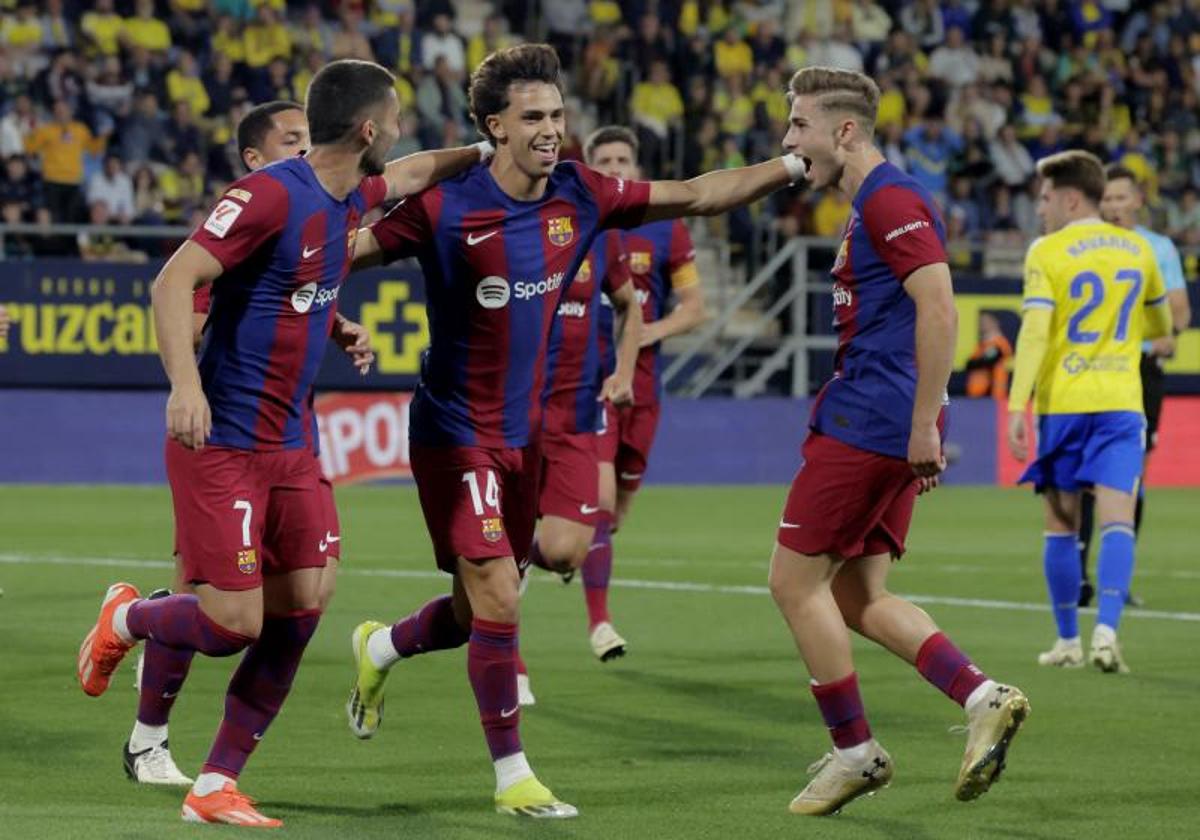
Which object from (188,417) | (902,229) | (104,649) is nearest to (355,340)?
(104,649)

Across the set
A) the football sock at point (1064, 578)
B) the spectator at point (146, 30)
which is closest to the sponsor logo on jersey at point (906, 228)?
the football sock at point (1064, 578)

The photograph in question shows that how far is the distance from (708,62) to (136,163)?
24.7 ft

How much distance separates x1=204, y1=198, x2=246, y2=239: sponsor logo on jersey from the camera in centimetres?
639

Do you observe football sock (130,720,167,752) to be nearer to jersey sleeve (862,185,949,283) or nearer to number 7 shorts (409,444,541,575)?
number 7 shorts (409,444,541,575)

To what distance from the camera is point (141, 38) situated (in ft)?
79.2

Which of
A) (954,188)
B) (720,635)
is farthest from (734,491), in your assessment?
(720,635)

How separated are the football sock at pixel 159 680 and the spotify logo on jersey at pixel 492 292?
1.43 m

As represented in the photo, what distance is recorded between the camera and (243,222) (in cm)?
641

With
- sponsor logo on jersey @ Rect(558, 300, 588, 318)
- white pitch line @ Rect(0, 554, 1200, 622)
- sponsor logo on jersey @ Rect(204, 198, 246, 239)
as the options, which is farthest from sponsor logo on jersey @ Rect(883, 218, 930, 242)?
white pitch line @ Rect(0, 554, 1200, 622)

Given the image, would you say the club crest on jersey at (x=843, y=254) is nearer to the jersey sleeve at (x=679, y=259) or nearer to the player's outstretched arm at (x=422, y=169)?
the player's outstretched arm at (x=422, y=169)

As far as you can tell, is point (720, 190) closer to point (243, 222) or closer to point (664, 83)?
point (243, 222)

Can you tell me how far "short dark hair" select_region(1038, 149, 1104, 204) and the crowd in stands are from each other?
43.2ft

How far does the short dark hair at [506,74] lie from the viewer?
277 inches

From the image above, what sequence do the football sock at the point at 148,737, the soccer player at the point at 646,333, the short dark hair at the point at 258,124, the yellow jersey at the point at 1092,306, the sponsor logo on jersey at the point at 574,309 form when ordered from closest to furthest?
1. the football sock at the point at 148,737
2. the short dark hair at the point at 258,124
3. the sponsor logo on jersey at the point at 574,309
4. the yellow jersey at the point at 1092,306
5. the soccer player at the point at 646,333
